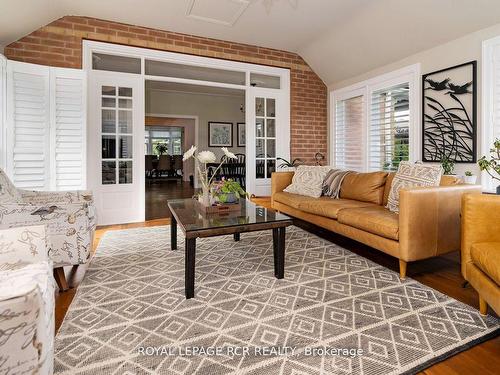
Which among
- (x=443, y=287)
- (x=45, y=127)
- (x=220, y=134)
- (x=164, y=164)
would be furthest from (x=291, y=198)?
(x=164, y=164)

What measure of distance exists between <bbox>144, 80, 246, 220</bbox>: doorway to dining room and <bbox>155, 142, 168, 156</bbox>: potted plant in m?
2.10

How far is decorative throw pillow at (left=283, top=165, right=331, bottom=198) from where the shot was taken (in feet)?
12.2

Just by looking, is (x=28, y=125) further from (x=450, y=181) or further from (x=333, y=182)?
(x=450, y=181)

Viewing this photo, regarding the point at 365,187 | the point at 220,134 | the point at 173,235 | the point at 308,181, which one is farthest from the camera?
the point at 220,134

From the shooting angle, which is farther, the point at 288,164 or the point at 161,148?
the point at 161,148

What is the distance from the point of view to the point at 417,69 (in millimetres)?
3867

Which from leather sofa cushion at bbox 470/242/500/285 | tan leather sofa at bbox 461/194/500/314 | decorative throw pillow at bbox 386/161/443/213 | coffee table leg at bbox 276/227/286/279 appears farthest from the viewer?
decorative throw pillow at bbox 386/161/443/213

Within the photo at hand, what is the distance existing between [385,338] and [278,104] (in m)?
4.42

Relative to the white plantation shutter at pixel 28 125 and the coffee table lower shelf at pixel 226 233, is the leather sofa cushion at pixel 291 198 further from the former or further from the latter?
the white plantation shutter at pixel 28 125

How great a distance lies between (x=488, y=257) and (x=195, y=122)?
7.85 m

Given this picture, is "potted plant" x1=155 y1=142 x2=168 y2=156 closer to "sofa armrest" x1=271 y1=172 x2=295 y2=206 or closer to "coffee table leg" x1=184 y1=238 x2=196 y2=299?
"sofa armrest" x1=271 y1=172 x2=295 y2=206

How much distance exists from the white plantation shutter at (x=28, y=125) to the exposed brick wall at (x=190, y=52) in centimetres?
45

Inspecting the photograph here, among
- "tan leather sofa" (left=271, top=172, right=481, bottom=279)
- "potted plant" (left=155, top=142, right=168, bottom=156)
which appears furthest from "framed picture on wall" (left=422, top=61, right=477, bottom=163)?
"potted plant" (left=155, top=142, right=168, bottom=156)

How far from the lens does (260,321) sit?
5.34ft
